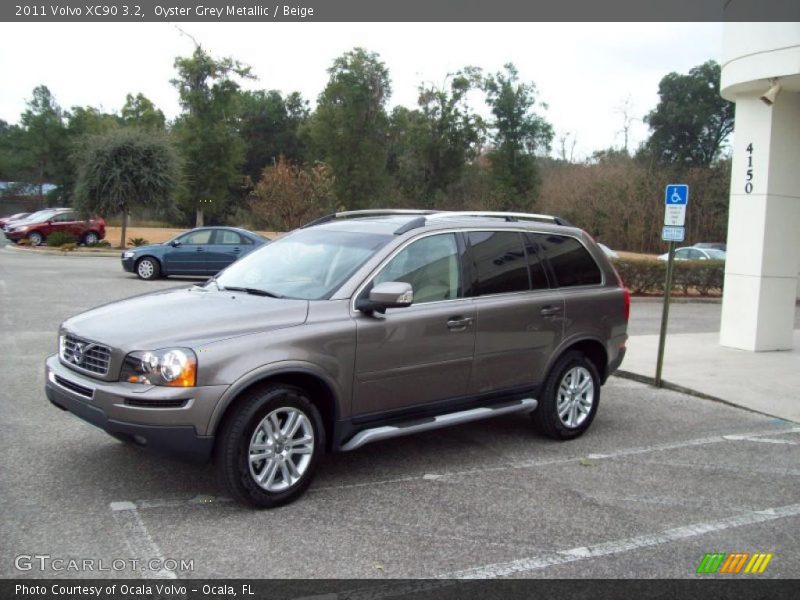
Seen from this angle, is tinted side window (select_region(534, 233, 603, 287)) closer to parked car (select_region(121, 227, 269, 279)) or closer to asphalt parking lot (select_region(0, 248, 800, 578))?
asphalt parking lot (select_region(0, 248, 800, 578))

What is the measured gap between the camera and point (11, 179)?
64.4 m

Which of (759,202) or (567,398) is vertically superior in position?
(759,202)

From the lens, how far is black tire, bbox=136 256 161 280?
19.6m

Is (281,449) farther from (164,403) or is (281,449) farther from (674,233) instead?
(674,233)

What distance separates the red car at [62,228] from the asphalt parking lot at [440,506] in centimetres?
2854

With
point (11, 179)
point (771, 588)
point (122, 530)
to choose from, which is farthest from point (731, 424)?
point (11, 179)

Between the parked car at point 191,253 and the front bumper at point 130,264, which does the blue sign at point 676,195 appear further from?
the front bumper at point 130,264

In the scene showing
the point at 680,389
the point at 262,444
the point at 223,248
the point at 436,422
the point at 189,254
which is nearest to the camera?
the point at 262,444

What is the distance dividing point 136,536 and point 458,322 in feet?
8.61

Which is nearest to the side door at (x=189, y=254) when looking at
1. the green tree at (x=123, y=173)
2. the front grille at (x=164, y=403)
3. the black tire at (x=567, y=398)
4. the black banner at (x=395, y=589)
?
the green tree at (x=123, y=173)

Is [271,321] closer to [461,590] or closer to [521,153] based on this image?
[461,590]

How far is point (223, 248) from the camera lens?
20.2 meters

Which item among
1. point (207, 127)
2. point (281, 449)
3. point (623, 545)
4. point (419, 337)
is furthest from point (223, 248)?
point (207, 127)

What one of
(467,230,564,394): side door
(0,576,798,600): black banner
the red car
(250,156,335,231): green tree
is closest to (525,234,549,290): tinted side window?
(467,230,564,394): side door
